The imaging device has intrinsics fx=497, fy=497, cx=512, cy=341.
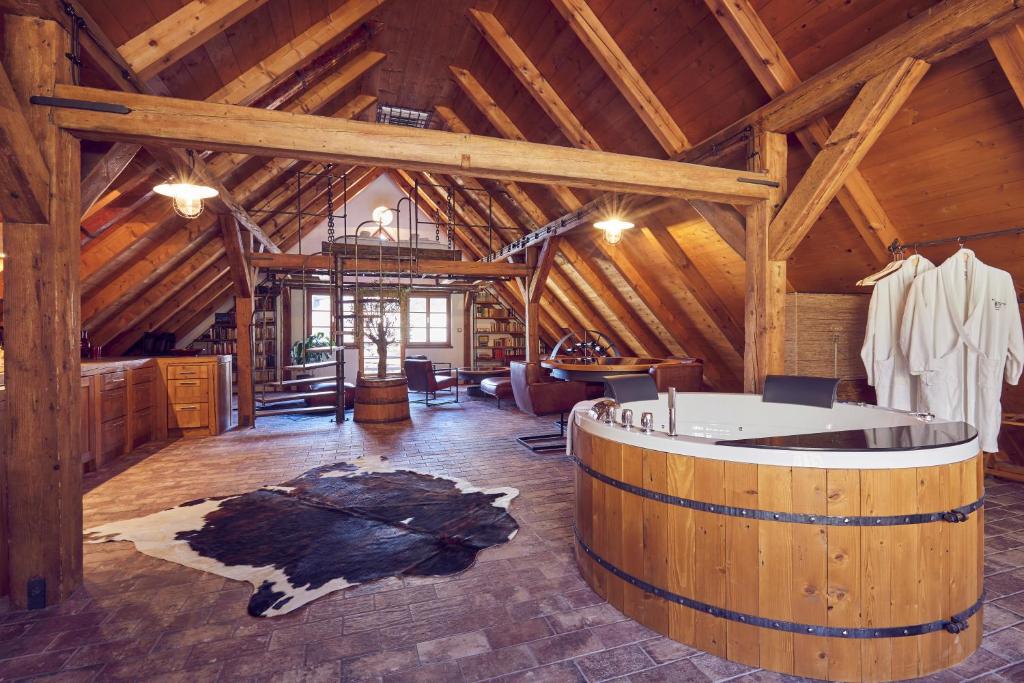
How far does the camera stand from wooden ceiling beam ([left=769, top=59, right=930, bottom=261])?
9.30ft

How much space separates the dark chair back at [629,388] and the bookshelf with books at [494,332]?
950cm

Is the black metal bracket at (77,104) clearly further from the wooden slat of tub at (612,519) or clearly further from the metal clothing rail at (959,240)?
the metal clothing rail at (959,240)

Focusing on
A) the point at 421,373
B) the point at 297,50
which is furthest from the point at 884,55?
the point at 421,373

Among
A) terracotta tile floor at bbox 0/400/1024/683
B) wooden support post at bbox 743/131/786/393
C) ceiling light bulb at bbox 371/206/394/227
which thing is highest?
ceiling light bulb at bbox 371/206/394/227

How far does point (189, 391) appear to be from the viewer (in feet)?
19.5

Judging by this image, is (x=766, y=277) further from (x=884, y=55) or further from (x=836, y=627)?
(x=836, y=627)

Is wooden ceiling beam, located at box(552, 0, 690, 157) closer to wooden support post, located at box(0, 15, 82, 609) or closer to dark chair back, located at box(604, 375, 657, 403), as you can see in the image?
dark chair back, located at box(604, 375, 657, 403)

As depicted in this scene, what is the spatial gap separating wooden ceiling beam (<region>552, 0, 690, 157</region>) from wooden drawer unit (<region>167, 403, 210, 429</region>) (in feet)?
18.8

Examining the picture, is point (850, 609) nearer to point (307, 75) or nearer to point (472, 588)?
point (472, 588)

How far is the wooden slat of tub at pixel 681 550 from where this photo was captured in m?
1.97

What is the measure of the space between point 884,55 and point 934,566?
2.75 m

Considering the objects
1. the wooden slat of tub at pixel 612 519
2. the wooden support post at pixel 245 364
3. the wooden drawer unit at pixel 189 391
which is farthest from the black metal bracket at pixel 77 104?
the wooden support post at pixel 245 364

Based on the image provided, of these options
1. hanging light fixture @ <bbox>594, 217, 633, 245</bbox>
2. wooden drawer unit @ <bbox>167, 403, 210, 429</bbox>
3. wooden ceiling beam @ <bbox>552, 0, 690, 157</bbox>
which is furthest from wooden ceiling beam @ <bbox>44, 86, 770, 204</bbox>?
wooden drawer unit @ <bbox>167, 403, 210, 429</bbox>

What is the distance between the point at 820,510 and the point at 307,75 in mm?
5563
